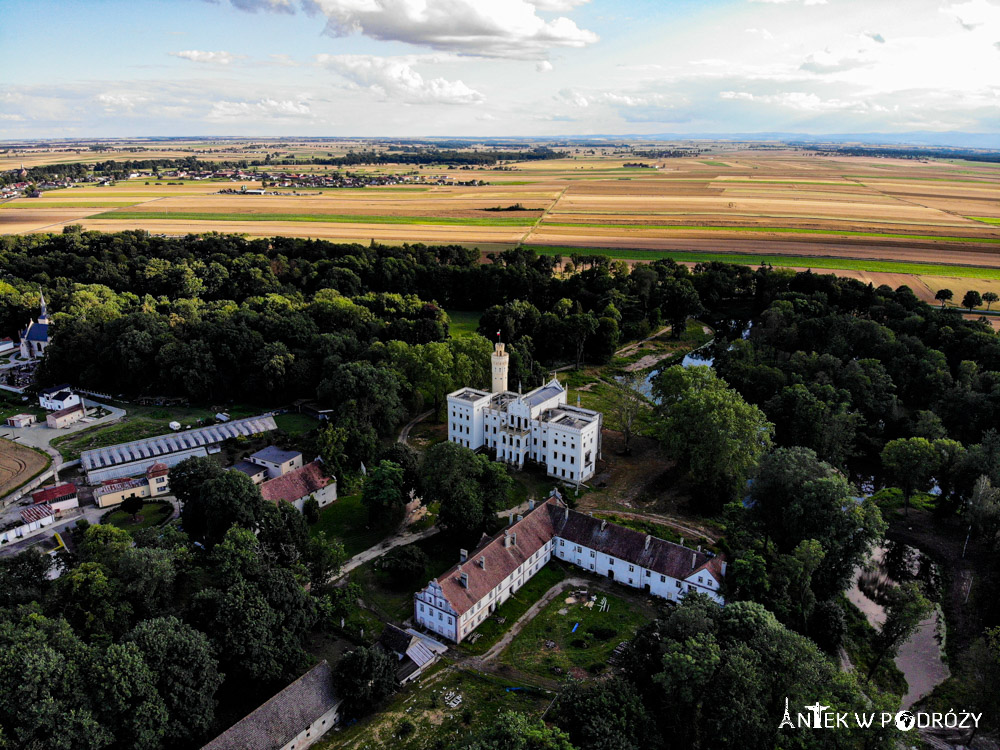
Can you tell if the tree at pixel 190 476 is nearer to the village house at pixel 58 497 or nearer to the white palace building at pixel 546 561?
the village house at pixel 58 497

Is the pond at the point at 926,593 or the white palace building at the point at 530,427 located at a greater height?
the white palace building at the point at 530,427

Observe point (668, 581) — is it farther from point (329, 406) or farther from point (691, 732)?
point (329, 406)

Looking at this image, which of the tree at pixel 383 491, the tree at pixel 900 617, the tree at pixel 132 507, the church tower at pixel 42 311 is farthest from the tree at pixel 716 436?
the church tower at pixel 42 311

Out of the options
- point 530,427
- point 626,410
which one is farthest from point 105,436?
point 626,410

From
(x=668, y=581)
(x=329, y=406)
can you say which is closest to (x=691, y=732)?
(x=668, y=581)

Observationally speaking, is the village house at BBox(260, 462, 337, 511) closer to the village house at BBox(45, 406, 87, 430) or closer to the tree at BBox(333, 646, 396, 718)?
the tree at BBox(333, 646, 396, 718)

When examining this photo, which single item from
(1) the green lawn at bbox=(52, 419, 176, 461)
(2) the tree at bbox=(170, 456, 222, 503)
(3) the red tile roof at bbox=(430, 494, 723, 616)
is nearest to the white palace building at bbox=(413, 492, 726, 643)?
(3) the red tile roof at bbox=(430, 494, 723, 616)

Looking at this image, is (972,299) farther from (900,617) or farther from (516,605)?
(516,605)
